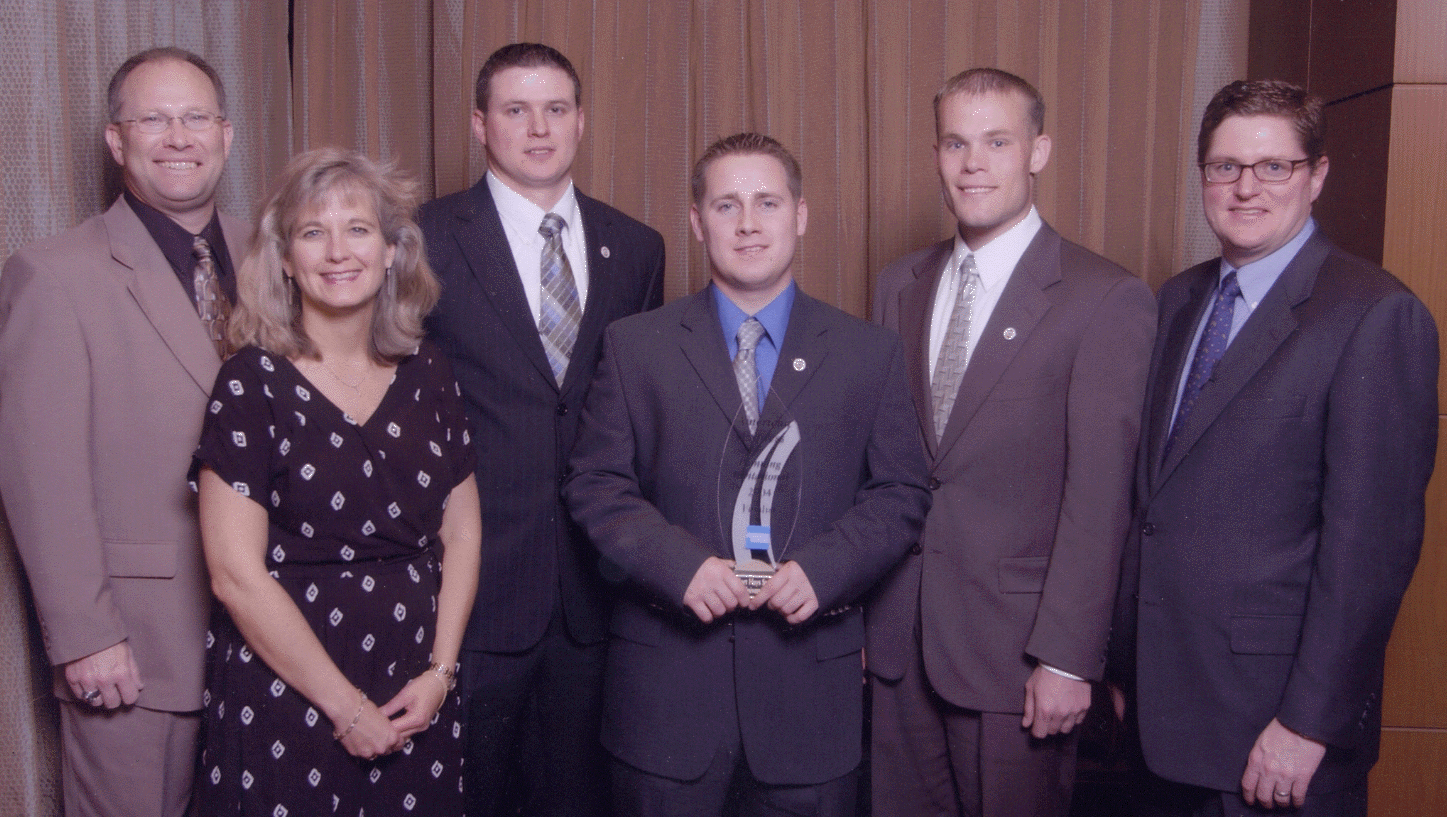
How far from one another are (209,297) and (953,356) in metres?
1.50

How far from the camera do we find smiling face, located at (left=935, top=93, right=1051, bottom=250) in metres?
1.96

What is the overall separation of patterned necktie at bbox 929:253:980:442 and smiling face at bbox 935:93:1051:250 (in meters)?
0.10

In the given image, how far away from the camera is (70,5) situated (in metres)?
2.33

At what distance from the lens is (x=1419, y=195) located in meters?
2.15

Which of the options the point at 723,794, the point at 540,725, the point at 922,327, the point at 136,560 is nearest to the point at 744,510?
the point at 723,794

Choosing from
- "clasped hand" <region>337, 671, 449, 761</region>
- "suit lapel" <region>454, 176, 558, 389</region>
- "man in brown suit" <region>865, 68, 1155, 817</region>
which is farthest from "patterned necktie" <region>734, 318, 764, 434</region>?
"clasped hand" <region>337, 671, 449, 761</region>

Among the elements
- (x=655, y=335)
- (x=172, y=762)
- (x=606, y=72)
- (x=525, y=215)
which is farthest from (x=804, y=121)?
(x=172, y=762)

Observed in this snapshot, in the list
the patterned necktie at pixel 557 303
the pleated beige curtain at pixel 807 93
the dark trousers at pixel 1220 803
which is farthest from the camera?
the pleated beige curtain at pixel 807 93

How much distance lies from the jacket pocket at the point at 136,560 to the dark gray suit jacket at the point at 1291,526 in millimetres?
1852

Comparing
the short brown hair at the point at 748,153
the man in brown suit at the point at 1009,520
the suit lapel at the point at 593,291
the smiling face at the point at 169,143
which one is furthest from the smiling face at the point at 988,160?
the smiling face at the point at 169,143

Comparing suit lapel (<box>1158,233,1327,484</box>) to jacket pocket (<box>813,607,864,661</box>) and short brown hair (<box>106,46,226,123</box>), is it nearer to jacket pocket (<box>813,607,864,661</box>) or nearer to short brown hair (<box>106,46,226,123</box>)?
jacket pocket (<box>813,607,864,661</box>)

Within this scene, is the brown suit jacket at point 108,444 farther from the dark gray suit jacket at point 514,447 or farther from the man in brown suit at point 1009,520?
the man in brown suit at point 1009,520

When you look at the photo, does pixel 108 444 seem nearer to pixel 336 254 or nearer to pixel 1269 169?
pixel 336 254

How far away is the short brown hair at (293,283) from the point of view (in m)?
1.70
